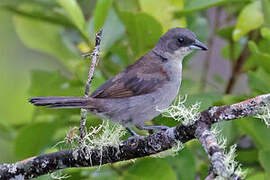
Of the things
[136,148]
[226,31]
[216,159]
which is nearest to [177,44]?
[226,31]

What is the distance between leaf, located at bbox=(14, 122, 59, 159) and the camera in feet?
9.68

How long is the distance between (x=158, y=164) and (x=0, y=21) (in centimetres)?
451

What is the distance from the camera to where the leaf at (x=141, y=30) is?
9.38 feet

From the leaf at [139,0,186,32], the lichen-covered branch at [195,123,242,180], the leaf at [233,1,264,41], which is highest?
the leaf at [139,0,186,32]

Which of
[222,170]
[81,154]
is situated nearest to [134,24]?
[81,154]

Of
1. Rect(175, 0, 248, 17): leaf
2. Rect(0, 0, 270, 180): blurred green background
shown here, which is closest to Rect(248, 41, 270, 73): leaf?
Rect(0, 0, 270, 180): blurred green background

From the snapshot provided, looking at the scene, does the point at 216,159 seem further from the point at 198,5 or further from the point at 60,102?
the point at 198,5

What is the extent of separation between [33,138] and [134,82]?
0.65 meters

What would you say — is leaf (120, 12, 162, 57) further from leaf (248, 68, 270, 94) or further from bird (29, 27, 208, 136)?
leaf (248, 68, 270, 94)

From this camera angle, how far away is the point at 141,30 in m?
2.91

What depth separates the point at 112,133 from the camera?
2.41m

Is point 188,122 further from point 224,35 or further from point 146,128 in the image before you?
point 224,35

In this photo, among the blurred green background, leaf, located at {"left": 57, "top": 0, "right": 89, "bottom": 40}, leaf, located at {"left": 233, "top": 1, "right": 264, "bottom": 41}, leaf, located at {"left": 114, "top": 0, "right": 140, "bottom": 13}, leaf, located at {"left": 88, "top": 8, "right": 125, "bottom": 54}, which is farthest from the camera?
leaf, located at {"left": 114, "top": 0, "right": 140, "bottom": 13}

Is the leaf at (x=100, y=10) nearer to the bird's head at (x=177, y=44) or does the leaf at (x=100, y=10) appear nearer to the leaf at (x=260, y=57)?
the bird's head at (x=177, y=44)
